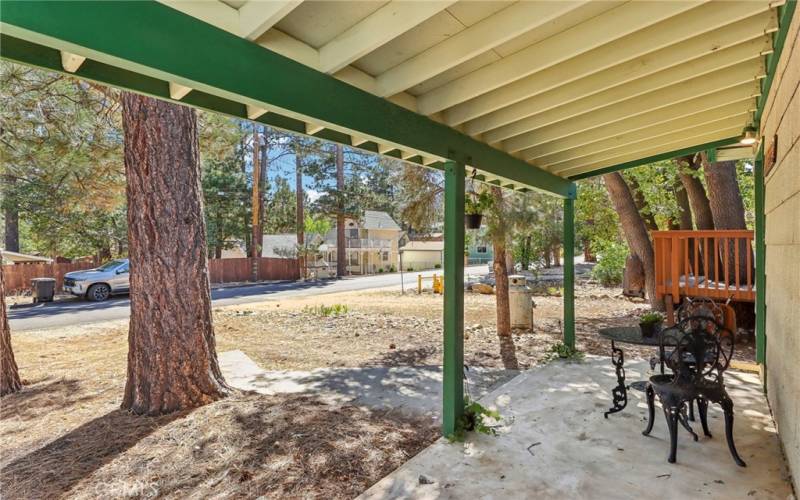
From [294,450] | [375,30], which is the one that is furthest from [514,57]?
[294,450]

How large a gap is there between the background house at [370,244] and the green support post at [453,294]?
2436 cm

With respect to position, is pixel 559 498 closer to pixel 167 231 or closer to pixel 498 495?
pixel 498 495

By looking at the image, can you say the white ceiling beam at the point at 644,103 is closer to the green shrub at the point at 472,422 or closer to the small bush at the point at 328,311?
the green shrub at the point at 472,422

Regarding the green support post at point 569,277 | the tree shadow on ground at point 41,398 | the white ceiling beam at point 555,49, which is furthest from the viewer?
the green support post at point 569,277

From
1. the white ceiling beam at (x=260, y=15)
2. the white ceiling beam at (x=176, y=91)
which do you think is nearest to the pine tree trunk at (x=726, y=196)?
the white ceiling beam at (x=260, y=15)

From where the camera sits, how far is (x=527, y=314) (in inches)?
292

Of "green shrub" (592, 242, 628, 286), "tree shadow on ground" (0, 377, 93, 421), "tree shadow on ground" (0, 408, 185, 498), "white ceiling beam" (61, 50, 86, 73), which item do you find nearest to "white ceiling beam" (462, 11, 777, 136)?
"white ceiling beam" (61, 50, 86, 73)

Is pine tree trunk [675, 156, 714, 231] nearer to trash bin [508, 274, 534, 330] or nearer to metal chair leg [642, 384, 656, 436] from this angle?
trash bin [508, 274, 534, 330]

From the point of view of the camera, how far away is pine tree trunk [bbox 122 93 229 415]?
3.65 meters

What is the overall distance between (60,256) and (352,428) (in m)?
23.2

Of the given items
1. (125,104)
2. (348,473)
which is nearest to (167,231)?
(125,104)

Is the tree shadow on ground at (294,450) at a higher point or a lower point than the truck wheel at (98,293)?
lower

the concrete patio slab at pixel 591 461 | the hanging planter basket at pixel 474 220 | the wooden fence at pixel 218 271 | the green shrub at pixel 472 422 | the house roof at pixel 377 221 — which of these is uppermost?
the house roof at pixel 377 221

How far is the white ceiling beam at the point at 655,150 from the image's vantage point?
A: 387 centimetres
